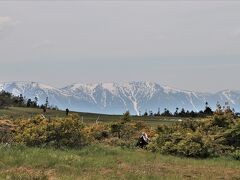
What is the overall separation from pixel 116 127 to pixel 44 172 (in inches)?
496

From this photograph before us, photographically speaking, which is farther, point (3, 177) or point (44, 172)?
point (44, 172)

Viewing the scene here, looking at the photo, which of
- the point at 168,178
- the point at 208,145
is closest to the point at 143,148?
the point at 208,145

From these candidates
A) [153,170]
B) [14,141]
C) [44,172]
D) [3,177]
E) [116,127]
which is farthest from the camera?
[116,127]

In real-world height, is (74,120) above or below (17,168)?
above

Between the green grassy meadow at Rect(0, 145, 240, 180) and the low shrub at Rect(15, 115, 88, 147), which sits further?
the low shrub at Rect(15, 115, 88, 147)

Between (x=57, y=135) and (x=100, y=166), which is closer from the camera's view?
(x=100, y=166)

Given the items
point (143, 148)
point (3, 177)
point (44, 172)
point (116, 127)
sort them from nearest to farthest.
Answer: point (3, 177) → point (44, 172) → point (143, 148) → point (116, 127)

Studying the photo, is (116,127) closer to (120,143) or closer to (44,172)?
(120,143)

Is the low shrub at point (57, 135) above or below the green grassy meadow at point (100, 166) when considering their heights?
above

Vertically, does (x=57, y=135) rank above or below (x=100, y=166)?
above

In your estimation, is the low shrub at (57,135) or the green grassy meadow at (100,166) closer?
the green grassy meadow at (100,166)

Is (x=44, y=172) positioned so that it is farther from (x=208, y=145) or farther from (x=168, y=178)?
(x=208, y=145)

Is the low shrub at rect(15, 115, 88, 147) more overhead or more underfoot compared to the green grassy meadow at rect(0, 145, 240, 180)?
more overhead

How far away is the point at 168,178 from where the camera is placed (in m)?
13.5
